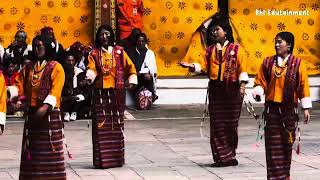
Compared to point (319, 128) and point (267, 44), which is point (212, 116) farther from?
point (267, 44)

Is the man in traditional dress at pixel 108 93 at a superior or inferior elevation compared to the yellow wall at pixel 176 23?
inferior

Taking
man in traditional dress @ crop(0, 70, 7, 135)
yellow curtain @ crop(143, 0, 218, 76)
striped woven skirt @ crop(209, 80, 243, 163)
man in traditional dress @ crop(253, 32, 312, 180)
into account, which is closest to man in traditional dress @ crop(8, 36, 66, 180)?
man in traditional dress @ crop(0, 70, 7, 135)

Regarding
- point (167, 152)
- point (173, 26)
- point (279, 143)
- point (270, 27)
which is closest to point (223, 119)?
point (167, 152)

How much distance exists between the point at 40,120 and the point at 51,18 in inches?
318

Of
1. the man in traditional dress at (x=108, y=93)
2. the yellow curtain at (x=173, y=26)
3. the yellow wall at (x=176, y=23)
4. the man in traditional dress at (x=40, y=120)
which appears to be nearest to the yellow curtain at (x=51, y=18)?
the yellow wall at (x=176, y=23)

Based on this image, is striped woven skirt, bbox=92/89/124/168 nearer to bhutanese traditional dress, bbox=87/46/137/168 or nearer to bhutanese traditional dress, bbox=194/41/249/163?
bhutanese traditional dress, bbox=87/46/137/168

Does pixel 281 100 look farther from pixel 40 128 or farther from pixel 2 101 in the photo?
pixel 2 101

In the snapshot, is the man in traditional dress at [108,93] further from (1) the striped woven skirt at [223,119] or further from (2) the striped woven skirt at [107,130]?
(1) the striped woven skirt at [223,119]

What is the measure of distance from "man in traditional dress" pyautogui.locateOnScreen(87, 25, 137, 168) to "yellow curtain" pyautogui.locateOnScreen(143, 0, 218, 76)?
6.35m

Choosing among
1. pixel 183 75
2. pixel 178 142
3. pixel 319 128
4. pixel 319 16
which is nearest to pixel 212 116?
pixel 178 142

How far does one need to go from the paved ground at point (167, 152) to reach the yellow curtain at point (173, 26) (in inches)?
68.7

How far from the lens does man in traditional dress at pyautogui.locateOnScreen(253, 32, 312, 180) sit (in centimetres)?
730

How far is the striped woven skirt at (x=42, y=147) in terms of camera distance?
7027 millimetres

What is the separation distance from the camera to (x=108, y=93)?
893cm
